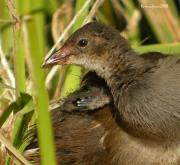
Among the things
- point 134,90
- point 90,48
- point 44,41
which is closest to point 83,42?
point 90,48

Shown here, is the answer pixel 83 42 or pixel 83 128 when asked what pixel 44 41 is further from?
pixel 83 128

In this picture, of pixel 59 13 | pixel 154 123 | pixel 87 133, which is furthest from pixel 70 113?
pixel 59 13

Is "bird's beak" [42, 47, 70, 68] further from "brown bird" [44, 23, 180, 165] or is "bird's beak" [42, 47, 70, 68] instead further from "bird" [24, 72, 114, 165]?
"bird" [24, 72, 114, 165]

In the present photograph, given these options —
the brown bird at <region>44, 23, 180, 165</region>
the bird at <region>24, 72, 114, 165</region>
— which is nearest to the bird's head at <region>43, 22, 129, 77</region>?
the brown bird at <region>44, 23, 180, 165</region>

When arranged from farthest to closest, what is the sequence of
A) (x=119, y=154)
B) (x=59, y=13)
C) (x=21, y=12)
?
(x=59, y=13) < (x=119, y=154) < (x=21, y=12)

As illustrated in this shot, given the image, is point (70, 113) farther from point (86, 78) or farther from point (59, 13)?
point (59, 13)

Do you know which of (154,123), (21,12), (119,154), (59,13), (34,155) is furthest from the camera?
(59,13)
